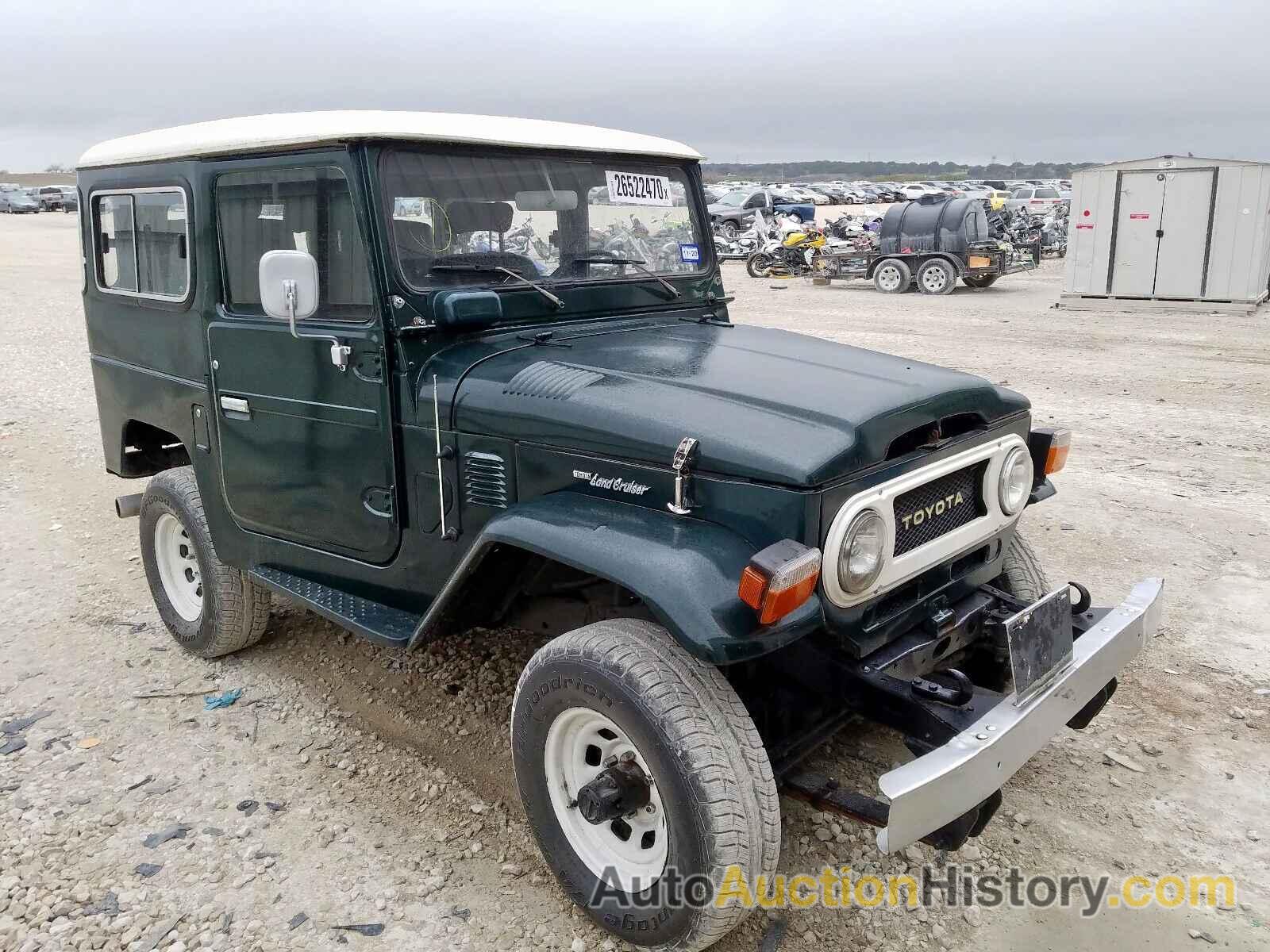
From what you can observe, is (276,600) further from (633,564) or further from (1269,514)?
(1269,514)

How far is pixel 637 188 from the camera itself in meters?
4.02

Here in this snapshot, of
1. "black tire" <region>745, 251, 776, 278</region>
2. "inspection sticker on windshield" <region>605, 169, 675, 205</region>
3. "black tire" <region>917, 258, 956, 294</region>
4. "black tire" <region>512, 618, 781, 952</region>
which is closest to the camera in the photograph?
"black tire" <region>512, 618, 781, 952</region>

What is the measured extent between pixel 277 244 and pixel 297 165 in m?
0.33

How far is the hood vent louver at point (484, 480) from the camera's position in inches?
123

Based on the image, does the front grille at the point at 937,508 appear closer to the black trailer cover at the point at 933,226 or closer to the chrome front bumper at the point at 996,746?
the chrome front bumper at the point at 996,746

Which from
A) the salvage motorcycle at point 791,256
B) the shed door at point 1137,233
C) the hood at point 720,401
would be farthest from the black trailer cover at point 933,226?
the hood at point 720,401

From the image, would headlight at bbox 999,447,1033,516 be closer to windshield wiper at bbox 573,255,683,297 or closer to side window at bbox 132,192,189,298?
windshield wiper at bbox 573,255,683,297

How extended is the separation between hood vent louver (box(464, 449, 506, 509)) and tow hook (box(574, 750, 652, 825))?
89 centimetres

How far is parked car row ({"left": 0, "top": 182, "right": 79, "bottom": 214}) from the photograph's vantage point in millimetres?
50125

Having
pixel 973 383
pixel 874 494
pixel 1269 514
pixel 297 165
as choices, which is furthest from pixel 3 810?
pixel 1269 514

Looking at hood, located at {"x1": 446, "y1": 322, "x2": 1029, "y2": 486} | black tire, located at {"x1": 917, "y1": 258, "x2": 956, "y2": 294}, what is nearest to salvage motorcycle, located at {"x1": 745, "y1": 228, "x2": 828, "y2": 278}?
black tire, located at {"x1": 917, "y1": 258, "x2": 956, "y2": 294}

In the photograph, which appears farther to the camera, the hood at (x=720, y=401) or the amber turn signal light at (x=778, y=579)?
the hood at (x=720, y=401)

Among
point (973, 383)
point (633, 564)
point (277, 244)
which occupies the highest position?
point (277, 244)

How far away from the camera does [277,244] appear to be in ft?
11.9
